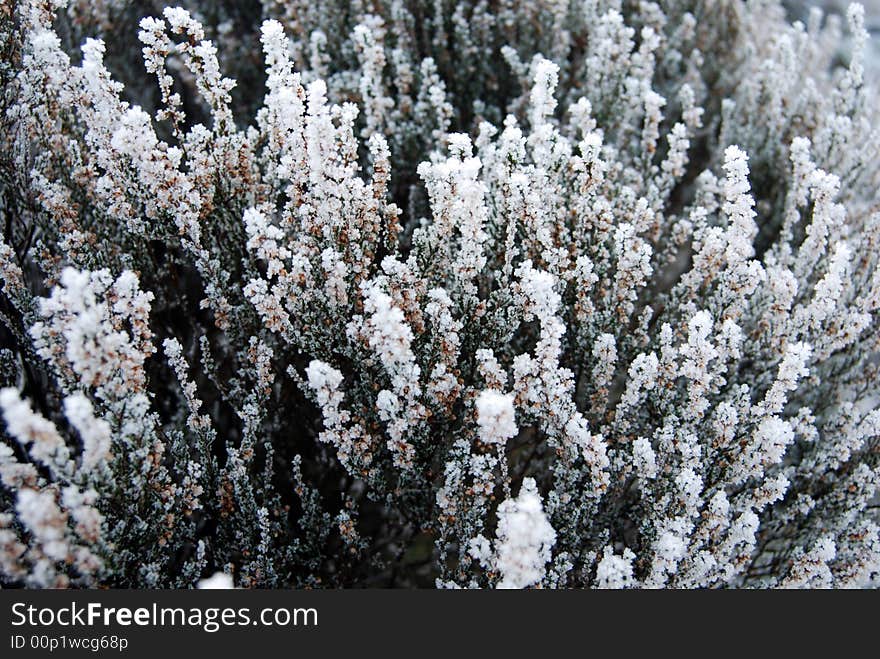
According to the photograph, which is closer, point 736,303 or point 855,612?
point 855,612

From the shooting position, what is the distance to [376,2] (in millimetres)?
2803

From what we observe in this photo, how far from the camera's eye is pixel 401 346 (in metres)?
1.51

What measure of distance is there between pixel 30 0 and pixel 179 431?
48.2 inches

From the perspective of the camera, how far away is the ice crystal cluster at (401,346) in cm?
155

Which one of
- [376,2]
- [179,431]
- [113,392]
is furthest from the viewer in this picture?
[376,2]

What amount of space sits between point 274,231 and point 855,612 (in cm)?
157

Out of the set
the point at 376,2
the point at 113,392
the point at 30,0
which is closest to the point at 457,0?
the point at 376,2

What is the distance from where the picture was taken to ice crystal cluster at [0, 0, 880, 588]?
1.55 meters

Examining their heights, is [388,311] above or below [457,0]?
below

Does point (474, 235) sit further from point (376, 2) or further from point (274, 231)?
point (376, 2)

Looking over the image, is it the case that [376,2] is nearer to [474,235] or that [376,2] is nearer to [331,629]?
[474,235]

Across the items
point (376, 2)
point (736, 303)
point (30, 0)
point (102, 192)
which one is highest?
point (376, 2)

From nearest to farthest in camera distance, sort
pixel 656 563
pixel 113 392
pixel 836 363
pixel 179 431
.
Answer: pixel 113 392
pixel 656 563
pixel 179 431
pixel 836 363

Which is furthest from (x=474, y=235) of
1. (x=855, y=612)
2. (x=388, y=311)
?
(x=855, y=612)
